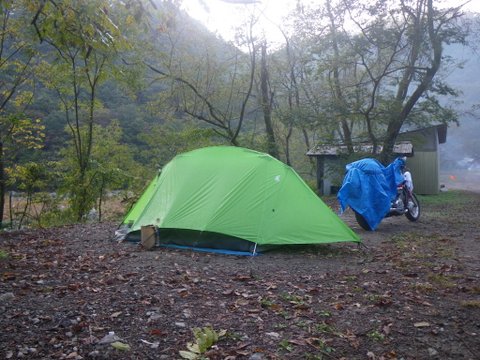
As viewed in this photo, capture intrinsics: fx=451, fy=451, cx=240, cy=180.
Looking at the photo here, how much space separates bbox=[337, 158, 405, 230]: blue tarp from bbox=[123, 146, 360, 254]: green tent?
4.84 ft

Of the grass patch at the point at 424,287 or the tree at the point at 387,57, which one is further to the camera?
the tree at the point at 387,57

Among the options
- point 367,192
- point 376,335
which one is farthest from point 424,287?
point 367,192

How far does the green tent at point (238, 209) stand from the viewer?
6.04 metres

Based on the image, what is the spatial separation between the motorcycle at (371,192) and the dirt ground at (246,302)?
4.57 feet

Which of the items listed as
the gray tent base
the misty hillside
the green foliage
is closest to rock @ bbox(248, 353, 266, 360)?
the green foliage

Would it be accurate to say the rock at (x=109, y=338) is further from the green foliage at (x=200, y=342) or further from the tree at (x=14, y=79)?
the tree at (x=14, y=79)

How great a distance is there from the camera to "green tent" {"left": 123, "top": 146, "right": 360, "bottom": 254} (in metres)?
6.04

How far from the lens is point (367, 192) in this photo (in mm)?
7797

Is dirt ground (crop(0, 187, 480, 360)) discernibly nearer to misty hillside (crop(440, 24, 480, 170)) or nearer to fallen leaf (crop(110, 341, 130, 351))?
fallen leaf (crop(110, 341, 130, 351))

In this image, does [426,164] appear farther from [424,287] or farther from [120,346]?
[120,346]

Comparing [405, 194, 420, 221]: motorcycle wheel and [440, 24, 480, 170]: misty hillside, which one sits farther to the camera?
[440, 24, 480, 170]: misty hillside

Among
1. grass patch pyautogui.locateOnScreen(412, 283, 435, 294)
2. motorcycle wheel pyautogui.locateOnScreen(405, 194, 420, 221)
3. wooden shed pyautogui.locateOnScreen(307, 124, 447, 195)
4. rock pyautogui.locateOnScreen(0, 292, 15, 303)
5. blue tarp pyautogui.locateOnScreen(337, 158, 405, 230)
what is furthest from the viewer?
wooden shed pyautogui.locateOnScreen(307, 124, 447, 195)

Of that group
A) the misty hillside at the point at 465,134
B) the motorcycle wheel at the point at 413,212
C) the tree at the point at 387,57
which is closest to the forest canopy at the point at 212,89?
the tree at the point at 387,57

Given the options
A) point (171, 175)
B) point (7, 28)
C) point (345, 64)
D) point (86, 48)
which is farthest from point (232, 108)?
point (86, 48)
